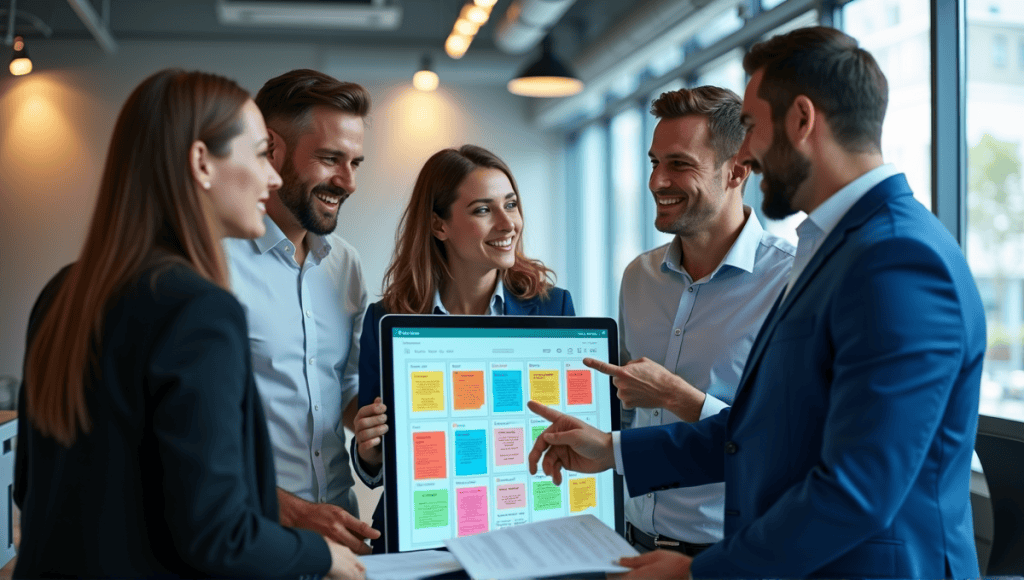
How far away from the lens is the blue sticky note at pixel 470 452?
182 cm

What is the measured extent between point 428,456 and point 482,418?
147 mm

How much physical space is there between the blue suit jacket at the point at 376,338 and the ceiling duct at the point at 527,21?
424cm

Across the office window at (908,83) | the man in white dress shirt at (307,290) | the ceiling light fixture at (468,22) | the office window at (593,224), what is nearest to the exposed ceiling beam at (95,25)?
the ceiling light fixture at (468,22)

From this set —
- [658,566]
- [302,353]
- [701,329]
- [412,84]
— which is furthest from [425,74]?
[658,566]

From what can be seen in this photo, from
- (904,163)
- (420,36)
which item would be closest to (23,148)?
(420,36)

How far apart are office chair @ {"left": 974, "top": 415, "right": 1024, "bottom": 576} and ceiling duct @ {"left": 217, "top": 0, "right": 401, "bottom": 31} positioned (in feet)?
20.0

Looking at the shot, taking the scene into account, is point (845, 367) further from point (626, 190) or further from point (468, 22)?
point (626, 190)

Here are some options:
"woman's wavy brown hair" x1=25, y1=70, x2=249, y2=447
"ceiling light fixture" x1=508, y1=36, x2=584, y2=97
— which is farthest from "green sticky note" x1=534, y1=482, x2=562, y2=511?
"ceiling light fixture" x1=508, y1=36, x2=584, y2=97

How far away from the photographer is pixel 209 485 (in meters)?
1.12

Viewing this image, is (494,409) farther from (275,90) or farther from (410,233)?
(275,90)

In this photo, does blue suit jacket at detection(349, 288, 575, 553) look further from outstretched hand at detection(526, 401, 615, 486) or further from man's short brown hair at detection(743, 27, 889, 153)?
man's short brown hair at detection(743, 27, 889, 153)

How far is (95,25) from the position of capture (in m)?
7.69

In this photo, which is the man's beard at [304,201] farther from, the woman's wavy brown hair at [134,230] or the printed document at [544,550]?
the printed document at [544,550]

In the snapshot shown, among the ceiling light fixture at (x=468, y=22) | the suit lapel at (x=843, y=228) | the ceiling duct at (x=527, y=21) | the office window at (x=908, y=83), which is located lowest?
the suit lapel at (x=843, y=228)
